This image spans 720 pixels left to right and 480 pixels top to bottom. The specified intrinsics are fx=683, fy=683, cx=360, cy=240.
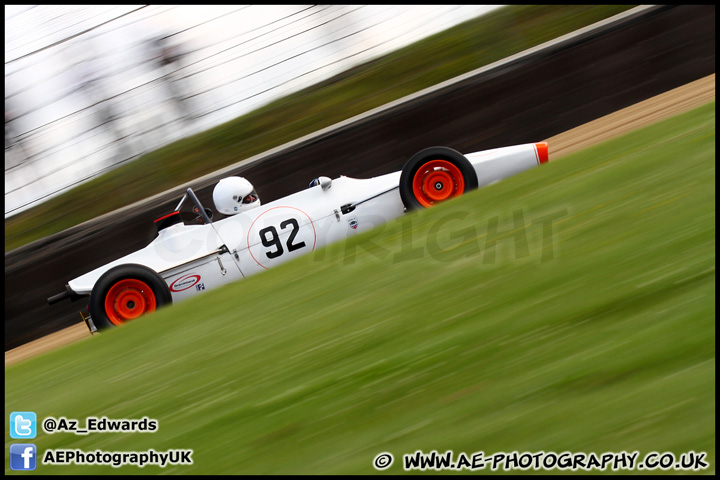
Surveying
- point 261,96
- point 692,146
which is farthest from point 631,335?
point 261,96

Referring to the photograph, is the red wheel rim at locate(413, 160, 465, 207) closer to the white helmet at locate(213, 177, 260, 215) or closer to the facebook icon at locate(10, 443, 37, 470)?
the white helmet at locate(213, 177, 260, 215)

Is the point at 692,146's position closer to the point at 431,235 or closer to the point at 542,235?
the point at 542,235

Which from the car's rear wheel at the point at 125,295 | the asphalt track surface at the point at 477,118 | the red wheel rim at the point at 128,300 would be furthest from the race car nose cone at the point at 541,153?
the red wheel rim at the point at 128,300

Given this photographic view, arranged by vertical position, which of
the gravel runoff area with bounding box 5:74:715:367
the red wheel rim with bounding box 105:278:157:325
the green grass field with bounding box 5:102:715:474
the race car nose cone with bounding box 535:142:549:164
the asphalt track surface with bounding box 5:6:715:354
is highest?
the asphalt track surface with bounding box 5:6:715:354

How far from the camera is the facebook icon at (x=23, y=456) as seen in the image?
7.93 feet

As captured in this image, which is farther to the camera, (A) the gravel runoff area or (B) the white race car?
(A) the gravel runoff area

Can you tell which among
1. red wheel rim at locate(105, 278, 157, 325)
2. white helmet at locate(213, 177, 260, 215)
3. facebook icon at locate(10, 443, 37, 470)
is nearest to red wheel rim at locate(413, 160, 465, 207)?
white helmet at locate(213, 177, 260, 215)

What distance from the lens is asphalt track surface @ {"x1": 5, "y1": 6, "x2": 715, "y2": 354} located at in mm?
7727

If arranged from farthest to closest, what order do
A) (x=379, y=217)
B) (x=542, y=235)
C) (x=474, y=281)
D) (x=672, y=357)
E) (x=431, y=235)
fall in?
(x=379, y=217)
(x=431, y=235)
(x=542, y=235)
(x=474, y=281)
(x=672, y=357)

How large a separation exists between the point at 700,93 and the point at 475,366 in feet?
20.6

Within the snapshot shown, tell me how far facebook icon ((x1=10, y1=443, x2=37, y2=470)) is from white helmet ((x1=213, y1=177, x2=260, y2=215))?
10.6ft

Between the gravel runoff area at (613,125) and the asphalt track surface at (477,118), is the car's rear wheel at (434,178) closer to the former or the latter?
the gravel runoff area at (613,125)

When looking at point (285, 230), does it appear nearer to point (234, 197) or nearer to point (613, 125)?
point (234, 197)

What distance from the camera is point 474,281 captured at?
3.00m
